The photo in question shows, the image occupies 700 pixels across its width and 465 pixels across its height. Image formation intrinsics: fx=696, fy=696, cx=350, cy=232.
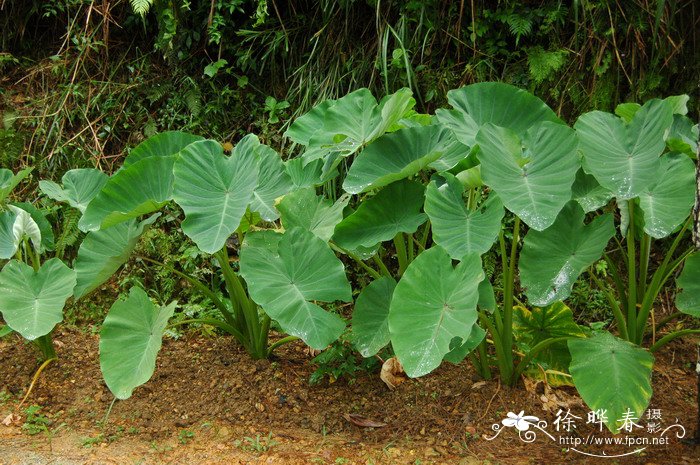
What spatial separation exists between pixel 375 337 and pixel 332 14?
7.27 feet

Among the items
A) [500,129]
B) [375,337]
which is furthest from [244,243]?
[500,129]

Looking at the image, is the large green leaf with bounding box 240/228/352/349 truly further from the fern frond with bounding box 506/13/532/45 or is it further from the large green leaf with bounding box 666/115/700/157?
the fern frond with bounding box 506/13/532/45

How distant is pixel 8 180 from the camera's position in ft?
10.6

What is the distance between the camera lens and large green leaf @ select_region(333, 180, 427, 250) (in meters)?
2.54

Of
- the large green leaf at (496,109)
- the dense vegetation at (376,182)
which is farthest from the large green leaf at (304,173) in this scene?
the large green leaf at (496,109)

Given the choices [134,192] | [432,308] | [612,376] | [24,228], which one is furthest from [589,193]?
[24,228]

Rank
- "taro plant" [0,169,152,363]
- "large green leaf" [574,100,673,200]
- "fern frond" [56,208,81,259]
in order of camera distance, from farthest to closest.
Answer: "fern frond" [56,208,81,259]
"taro plant" [0,169,152,363]
"large green leaf" [574,100,673,200]

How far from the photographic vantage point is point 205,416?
2768mm

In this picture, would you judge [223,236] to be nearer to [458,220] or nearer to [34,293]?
[458,220]

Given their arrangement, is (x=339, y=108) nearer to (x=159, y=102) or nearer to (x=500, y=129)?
(x=500, y=129)

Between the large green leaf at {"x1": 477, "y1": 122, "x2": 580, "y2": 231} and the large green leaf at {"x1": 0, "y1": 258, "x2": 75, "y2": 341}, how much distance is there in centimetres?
173

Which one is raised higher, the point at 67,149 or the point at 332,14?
the point at 332,14

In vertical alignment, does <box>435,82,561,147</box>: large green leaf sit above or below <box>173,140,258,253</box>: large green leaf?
above

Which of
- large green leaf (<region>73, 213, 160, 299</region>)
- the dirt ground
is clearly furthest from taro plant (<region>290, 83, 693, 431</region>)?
large green leaf (<region>73, 213, 160, 299</region>)
